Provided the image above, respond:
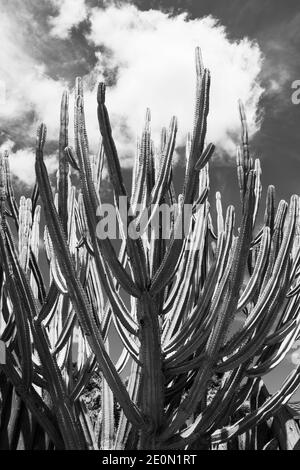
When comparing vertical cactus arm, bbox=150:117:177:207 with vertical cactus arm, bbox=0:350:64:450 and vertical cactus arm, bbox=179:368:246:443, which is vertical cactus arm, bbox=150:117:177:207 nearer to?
vertical cactus arm, bbox=179:368:246:443

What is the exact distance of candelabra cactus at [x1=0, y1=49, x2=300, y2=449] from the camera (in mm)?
2918

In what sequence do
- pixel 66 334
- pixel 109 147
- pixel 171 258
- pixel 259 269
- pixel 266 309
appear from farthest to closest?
pixel 259 269, pixel 66 334, pixel 266 309, pixel 171 258, pixel 109 147

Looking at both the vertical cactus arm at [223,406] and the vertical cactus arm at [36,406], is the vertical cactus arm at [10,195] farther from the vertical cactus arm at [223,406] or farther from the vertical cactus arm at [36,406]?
the vertical cactus arm at [223,406]

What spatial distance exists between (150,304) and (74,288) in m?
0.52

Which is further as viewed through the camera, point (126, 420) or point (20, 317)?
point (126, 420)

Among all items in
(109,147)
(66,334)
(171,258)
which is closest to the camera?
(109,147)

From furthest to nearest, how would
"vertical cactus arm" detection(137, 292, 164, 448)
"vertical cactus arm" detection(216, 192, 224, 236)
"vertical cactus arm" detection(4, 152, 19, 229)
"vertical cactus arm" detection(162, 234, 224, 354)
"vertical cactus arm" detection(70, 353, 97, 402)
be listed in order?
"vertical cactus arm" detection(216, 192, 224, 236) → "vertical cactus arm" detection(4, 152, 19, 229) → "vertical cactus arm" detection(70, 353, 97, 402) → "vertical cactus arm" detection(162, 234, 224, 354) → "vertical cactus arm" detection(137, 292, 164, 448)

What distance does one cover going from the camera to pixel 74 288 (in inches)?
112

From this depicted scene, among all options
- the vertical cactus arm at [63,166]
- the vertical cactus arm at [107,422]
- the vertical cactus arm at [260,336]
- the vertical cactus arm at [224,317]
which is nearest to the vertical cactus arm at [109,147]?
the vertical cactus arm at [63,166]

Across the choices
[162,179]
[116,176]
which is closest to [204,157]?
[162,179]

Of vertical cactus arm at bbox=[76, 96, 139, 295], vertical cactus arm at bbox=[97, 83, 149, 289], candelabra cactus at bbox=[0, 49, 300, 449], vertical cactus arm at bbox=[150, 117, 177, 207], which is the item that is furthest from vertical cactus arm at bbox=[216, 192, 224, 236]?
vertical cactus arm at bbox=[76, 96, 139, 295]

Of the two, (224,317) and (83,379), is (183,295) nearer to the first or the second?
(224,317)

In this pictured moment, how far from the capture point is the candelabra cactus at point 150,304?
2918 mm
